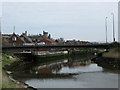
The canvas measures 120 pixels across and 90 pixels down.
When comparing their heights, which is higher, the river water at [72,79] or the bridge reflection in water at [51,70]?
the river water at [72,79]

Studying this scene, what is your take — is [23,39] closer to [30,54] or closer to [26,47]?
[30,54]

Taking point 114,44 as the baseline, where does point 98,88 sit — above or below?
below

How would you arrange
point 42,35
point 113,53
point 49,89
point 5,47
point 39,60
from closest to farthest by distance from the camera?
point 49,89 → point 113,53 → point 5,47 → point 39,60 → point 42,35

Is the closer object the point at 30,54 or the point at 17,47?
the point at 17,47

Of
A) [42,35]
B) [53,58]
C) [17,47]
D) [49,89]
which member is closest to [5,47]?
[17,47]

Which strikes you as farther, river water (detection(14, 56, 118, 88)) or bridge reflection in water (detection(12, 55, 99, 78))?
→ bridge reflection in water (detection(12, 55, 99, 78))

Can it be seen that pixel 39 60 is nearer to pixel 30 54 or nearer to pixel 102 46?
pixel 30 54

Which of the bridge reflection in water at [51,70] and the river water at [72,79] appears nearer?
the river water at [72,79]

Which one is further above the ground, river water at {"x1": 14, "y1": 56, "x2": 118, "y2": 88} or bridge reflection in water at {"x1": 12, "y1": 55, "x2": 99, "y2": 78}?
river water at {"x1": 14, "y1": 56, "x2": 118, "y2": 88}

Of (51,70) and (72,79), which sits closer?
(72,79)

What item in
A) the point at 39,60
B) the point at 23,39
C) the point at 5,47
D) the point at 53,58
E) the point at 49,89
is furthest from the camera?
the point at 23,39

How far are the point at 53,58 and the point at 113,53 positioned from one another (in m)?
34.9

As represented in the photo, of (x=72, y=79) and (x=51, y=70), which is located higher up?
(x=72, y=79)

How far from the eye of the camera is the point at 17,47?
2447 inches
